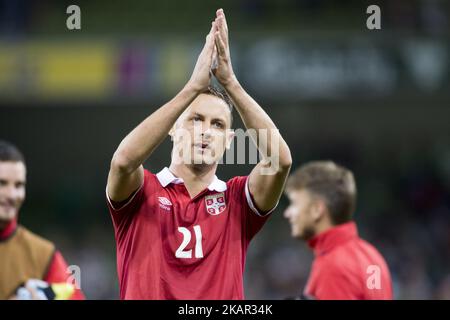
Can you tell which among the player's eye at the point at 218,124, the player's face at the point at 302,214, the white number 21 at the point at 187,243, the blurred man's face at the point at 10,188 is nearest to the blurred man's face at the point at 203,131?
the player's eye at the point at 218,124

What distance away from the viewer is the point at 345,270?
163 inches

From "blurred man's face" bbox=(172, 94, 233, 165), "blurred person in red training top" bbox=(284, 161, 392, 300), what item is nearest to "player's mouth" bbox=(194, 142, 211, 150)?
"blurred man's face" bbox=(172, 94, 233, 165)

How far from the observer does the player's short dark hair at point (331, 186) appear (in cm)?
452

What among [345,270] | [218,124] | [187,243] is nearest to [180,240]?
[187,243]

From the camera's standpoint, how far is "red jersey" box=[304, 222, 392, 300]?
→ 409 centimetres

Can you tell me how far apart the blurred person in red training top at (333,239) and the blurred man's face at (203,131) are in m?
1.05

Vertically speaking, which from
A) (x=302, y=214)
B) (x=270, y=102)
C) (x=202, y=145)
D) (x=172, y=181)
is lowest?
(x=302, y=214)

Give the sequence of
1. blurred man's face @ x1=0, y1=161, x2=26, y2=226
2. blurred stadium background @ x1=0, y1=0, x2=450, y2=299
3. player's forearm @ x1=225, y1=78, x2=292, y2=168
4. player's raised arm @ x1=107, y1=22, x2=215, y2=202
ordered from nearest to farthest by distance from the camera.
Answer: player's raised arm @ x1=107, y1=22, x2=215, y2=202 < player's forearm @ x1=225, y1=78, x2=292, y2=168 < blurred man's face @ x1=0, y1=161, x2=26, y2=226 < blurred stadium background @ x1=0, y1=0, x2=450, y2=299

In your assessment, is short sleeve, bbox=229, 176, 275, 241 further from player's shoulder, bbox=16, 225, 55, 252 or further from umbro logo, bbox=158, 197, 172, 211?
player's shoulder, bbox=16, 225, 55, 252

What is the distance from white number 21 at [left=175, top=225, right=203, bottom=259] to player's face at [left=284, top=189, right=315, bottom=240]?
132 cm

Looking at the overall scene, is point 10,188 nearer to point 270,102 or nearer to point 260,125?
point 260,125

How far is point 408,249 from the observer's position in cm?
1185

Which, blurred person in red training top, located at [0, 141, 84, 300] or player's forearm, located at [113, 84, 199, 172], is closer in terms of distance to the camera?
player's forearm, located at [113, 84, 199, 172]

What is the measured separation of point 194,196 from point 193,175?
96mm
